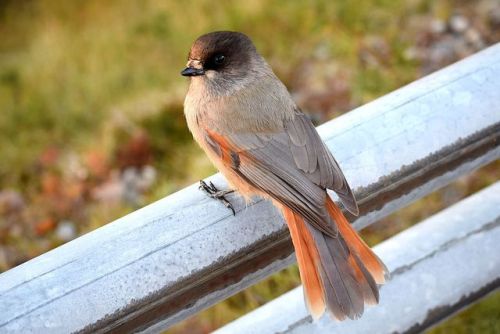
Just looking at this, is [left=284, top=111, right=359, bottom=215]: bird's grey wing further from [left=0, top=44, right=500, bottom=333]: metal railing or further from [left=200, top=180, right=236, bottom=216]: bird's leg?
[left=200, top=180, right=236, bottom=216]: bird's leg

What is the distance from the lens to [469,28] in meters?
5.96

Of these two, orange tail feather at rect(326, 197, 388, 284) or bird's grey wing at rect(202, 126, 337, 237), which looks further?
bird's grey wing at rect(202, 126, 337, 237)

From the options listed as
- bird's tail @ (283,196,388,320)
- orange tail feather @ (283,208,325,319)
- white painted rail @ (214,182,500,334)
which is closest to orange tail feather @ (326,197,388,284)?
bird's tail @ (283,196,388,320)

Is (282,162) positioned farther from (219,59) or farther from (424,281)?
(219,59)

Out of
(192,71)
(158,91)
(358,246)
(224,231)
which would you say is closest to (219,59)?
(192,71)

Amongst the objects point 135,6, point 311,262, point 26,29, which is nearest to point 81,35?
point 135,6

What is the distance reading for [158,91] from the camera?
6.50 m

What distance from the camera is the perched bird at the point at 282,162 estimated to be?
7.79ft

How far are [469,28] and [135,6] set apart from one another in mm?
3571

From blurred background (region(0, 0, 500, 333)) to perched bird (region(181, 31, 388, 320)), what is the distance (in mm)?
1139

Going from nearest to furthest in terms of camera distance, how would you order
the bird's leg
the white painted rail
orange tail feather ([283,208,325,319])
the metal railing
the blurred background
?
1. the metal railing
2. the bird's leg
3. orange tail feather ([283,208,325,319])
4. the white painted rail
5. the blurred background

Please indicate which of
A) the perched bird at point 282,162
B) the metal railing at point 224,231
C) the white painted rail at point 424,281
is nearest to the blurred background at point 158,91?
the perched bird at point 282,162

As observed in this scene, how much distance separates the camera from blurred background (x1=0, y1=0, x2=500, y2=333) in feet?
17.4

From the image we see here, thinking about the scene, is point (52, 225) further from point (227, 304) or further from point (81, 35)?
point (81, 35)
